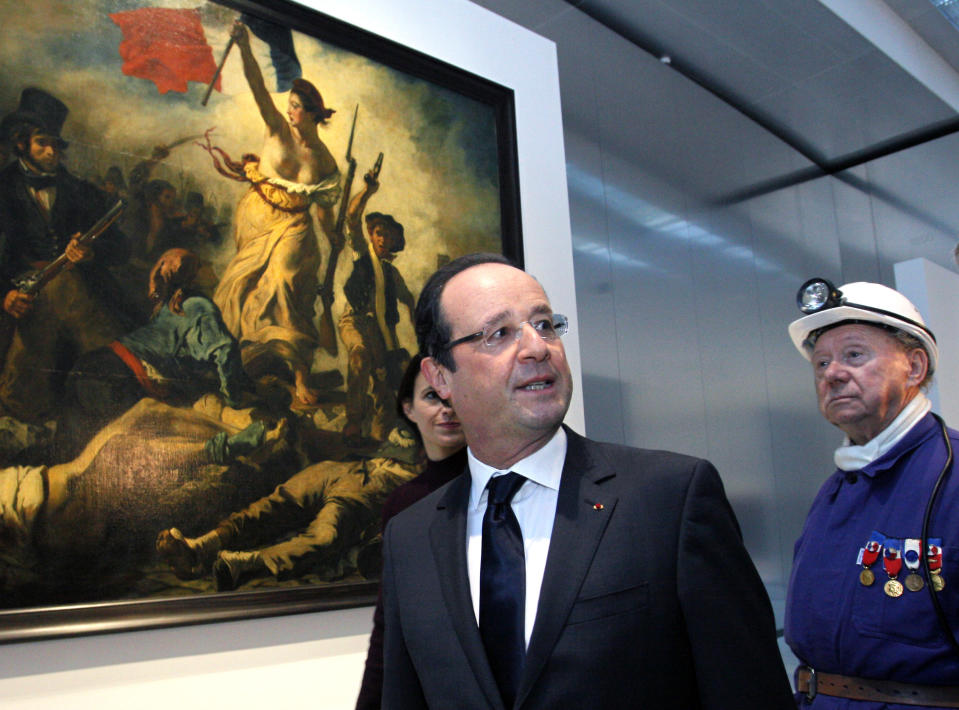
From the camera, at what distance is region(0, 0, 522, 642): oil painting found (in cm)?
303

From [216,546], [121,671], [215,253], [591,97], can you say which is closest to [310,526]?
[216,546]

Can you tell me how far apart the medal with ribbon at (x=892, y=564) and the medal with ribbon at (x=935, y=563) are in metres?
0.09

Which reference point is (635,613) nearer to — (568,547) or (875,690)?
(568,547)

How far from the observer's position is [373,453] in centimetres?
395

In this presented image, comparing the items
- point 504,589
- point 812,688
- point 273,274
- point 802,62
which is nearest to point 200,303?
point 273,274

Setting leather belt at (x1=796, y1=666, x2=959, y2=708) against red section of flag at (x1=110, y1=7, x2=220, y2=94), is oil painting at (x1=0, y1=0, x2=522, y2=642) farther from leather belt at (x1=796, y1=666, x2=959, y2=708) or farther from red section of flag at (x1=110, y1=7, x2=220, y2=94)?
leather belt at (x1=796, y1=666, x2=959, y2=708)

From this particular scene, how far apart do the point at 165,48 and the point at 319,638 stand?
2530mm

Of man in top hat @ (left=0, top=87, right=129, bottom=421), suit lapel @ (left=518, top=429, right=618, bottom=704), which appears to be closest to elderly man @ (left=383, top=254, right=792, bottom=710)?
suit lapel @ (left=518, top=429, right=618, bottom=704)

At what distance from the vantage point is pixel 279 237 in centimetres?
379

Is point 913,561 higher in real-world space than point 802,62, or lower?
lower

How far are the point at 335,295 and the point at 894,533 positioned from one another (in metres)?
2.45

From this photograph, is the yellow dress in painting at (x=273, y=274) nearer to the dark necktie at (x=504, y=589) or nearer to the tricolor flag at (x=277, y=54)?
the tricolor flag at (x=277, y=54)

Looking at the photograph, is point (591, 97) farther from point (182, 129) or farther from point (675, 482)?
point (675, 482)

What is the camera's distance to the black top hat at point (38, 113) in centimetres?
311
